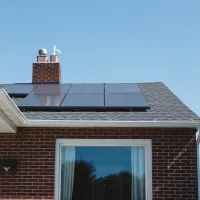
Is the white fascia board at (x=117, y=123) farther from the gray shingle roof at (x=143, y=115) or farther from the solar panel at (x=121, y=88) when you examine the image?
the solar panel at (x=121, y=88)

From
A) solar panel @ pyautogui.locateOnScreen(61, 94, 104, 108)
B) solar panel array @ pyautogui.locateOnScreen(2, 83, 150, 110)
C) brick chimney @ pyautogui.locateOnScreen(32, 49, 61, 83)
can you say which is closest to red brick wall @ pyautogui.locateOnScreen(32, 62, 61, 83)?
brick chimney @ pyautogui.locateOnScreen(32, 49, 61, 83)

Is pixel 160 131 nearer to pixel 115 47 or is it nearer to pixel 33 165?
pixel 33 165

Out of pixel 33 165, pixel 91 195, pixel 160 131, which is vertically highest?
pixel 160 131

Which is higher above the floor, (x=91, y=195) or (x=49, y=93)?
(x=49, y=93)

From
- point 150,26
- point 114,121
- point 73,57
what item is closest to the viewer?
point 114,121

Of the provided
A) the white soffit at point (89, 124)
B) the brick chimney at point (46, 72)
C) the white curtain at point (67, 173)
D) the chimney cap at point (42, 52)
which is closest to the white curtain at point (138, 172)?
the white soffit at point (89, 124)

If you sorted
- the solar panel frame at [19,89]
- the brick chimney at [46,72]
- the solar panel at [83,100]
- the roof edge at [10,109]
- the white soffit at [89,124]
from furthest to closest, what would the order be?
the brick chimney at [46,72], the solar panel frame at [19,89], the solar panel at [83,100], the white soffit at [89,124], the roof edge at [10,109]

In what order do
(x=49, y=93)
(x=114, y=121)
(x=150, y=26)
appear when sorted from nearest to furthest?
(x=114, y=121), (x=49, y=93), (x=150, y=26)

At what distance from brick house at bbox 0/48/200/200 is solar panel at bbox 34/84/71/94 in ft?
5.96

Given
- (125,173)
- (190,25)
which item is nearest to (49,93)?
(125,173)

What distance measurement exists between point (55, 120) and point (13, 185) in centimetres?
168

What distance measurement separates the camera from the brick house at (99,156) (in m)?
9.27

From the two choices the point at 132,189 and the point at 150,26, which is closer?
the point at 132,189

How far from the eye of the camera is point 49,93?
1140 centimetres
